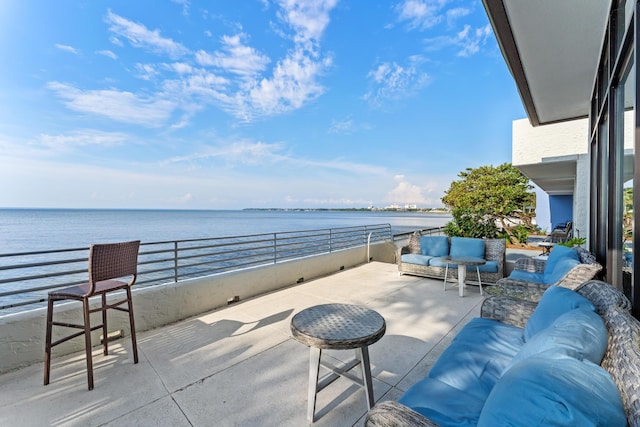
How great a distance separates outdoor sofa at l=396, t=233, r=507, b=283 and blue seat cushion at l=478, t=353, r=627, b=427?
3.89 m

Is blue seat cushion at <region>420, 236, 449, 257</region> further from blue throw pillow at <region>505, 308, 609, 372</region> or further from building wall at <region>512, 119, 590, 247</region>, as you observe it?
blue throw pillow at <region>505, 308, 609, 372</region>

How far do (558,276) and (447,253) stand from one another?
2.39 metres

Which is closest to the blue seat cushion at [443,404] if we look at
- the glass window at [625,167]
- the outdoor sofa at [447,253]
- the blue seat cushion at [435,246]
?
the glass window at [625,167]

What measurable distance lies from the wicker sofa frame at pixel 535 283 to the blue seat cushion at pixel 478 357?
31.4 inches

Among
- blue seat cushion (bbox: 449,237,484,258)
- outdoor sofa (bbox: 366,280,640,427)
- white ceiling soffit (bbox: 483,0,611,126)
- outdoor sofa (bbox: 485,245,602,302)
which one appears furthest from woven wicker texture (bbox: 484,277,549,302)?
white ceiling soffit (bbox: 483,0,611,126)

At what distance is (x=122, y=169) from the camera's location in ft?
68.1

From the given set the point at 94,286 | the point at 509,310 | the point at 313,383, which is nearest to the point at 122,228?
the point at 94,286

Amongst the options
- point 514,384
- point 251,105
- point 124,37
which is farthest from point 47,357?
point 251,105

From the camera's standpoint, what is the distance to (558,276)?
2.90 m

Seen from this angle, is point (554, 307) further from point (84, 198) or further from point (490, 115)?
point (84, 198)

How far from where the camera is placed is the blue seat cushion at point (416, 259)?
509 cm

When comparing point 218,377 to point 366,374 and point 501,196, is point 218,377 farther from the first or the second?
point 501,196

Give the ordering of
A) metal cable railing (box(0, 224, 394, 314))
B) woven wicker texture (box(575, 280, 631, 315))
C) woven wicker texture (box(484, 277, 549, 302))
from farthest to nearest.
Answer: woven wicker texture (box(484, 277, 549, 302)) → metal cable railing (box(0, 224, 394, 314)) → woven wicker texture (box(575, 280, 631, 315))

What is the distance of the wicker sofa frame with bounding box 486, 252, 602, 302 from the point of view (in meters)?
2.36
